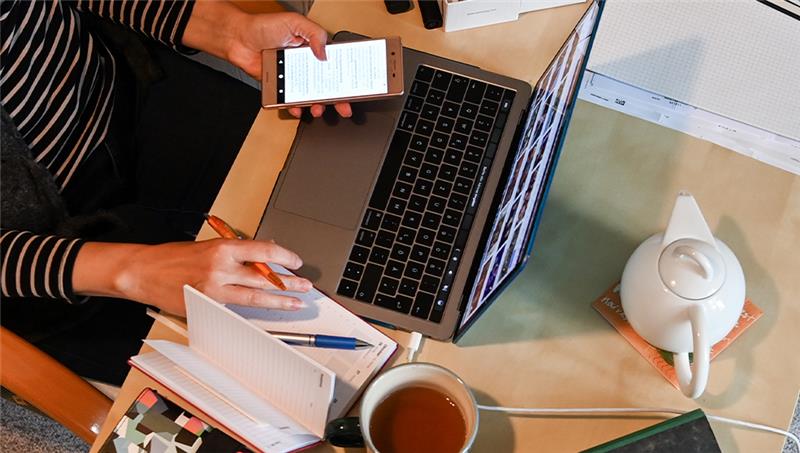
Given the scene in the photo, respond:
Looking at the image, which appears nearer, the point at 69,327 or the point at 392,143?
the point at 392,143

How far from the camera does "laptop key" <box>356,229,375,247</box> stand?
0.81 meters

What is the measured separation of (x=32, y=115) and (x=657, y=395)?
0.82 meters

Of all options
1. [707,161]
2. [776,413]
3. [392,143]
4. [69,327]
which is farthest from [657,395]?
[69,327]

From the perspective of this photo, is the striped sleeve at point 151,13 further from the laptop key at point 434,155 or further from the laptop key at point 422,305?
the laptop key at point 422,305

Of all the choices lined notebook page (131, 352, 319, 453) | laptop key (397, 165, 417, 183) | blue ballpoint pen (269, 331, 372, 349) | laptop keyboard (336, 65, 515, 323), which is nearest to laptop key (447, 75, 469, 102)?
laptop keyboard (336, 65, 515, 323)

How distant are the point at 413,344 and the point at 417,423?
100mm

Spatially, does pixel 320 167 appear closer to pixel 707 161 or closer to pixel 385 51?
pixel 385 51

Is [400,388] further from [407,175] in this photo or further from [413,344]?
[407,175]

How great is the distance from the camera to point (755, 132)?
2.79 feet

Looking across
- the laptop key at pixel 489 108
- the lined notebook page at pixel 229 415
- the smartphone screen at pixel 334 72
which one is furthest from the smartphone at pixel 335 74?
the lined notebook page at pixel 229 415

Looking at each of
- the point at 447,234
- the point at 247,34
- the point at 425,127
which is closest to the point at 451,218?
the point at 447,234

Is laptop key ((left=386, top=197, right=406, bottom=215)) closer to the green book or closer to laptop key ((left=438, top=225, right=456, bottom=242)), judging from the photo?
laptop key ((left=438, top=225, right=456, bottom=242))

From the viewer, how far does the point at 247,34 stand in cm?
93

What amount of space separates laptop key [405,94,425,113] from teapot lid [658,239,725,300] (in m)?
0.34
